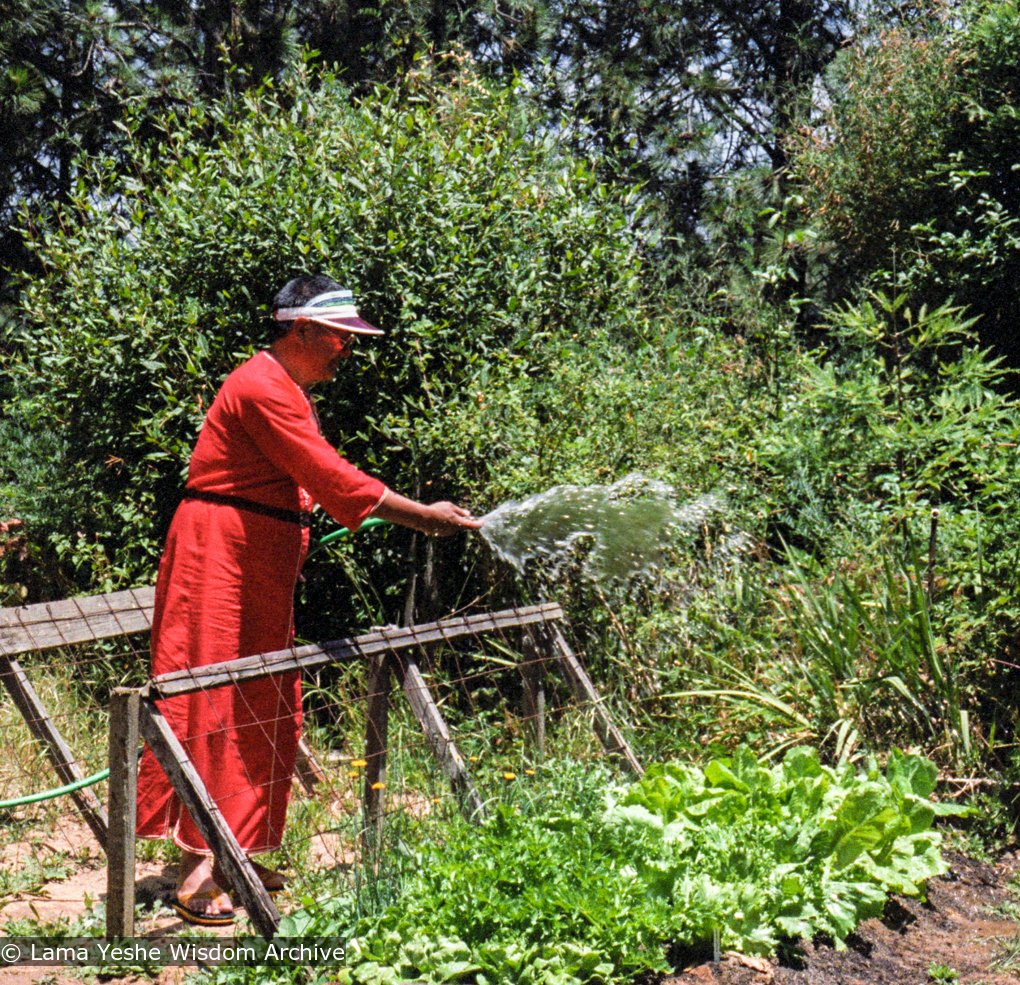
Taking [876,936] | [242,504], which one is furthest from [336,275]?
[876,936]

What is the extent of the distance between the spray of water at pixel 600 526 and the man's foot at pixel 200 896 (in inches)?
62.6

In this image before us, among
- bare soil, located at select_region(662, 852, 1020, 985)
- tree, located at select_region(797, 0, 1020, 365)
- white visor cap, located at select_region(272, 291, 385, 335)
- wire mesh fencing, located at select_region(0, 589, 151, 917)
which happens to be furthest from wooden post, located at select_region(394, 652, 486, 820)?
tree, located at select_region(797, 0, 1020, 365)

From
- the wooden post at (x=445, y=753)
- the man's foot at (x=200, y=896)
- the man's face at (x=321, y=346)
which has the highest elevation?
the man's face at (x=321, y=346)

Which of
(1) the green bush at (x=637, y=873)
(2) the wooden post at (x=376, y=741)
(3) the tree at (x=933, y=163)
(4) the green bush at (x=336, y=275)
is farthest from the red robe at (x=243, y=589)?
(3) the tree at (x=933, y=163)

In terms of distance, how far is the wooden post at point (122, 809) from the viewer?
319 cm

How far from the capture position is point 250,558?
383 cm

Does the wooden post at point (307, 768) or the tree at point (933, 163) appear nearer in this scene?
the wooden post at point (307, 768)

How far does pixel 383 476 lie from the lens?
583 cm

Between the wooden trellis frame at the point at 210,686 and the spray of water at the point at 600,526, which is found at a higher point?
the spray of water at the point at 600,526

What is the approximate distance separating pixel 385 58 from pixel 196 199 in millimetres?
4664

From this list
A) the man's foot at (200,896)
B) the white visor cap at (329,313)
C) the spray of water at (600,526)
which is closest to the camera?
the man's foot at (200,896)

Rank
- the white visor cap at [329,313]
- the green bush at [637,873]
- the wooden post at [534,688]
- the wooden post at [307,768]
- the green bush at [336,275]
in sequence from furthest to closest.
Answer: the green bush at [336,275] → the wooden post at [307,768] → the wooden post at [534,688] → the white visor cap at [329,313] → the green bush at [637,873]

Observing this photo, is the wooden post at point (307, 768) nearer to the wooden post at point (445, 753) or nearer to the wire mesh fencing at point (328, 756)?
the wire mesh fencing at point (328, 756)

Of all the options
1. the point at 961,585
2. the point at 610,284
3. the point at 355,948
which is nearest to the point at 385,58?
the point at 610,284
